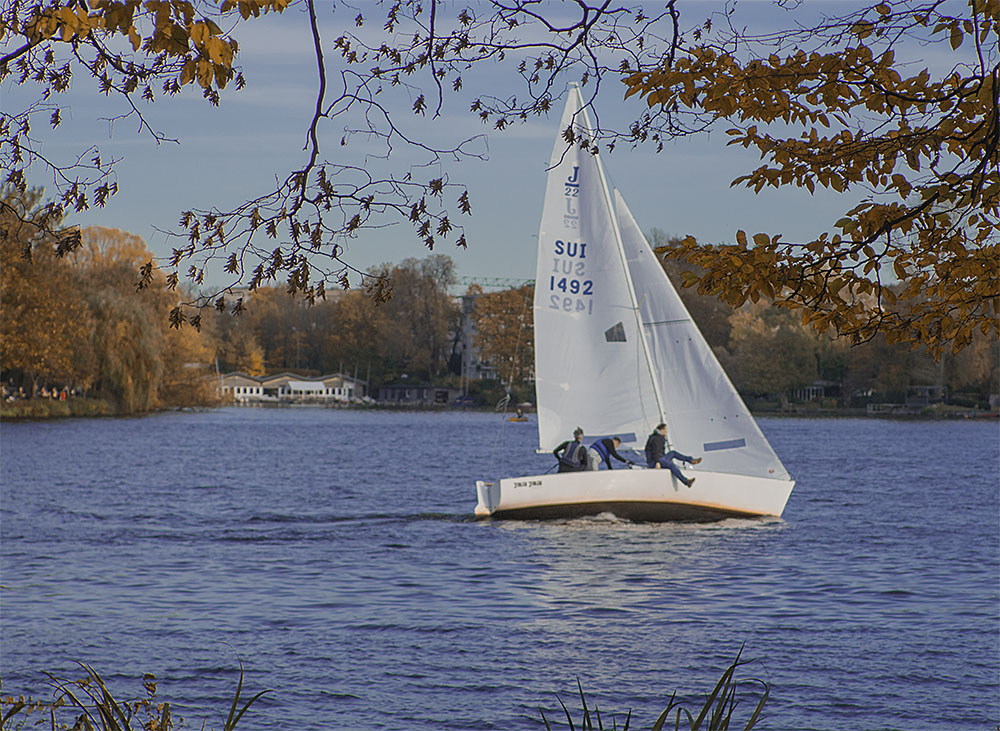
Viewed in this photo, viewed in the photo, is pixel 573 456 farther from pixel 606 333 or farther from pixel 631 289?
pixel 631 289

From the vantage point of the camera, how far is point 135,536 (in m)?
20.5

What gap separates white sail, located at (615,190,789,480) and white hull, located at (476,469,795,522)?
2.23 feet

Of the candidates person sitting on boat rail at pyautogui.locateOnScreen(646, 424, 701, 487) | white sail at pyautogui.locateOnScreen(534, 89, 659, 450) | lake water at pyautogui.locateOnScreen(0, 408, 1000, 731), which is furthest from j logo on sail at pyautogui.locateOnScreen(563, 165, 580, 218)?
lake water at pyautogui.locateOnScreen(0, 408, 1000, 731)

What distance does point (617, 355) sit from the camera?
21.8 meters

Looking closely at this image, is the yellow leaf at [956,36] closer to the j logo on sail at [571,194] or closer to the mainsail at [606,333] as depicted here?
the mainsail at [606,333]

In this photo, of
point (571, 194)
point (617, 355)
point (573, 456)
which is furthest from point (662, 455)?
point (571, 194)

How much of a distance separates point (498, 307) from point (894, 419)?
1388 inches

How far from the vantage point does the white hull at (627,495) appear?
62.5ft

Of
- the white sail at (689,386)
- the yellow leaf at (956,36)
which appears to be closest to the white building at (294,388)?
the white sail at (689,386)

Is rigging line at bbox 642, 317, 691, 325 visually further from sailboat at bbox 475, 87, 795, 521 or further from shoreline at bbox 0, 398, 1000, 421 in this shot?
shoreline at bbox 0, 398, 1000, 421

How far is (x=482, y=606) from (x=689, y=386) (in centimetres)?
847

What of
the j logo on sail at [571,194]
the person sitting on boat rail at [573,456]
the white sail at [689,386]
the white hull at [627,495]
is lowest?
the white hull at [627,495]

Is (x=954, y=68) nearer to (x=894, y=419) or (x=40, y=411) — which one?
(x=40, y=411)

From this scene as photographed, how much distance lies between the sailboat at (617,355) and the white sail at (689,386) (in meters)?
0.02
